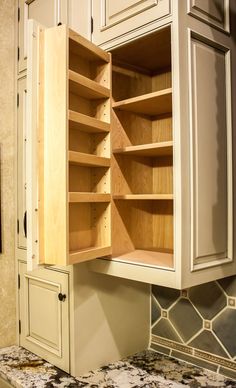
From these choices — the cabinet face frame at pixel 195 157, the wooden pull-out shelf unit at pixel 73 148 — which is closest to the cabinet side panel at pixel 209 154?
the cabinet face frame at pixel 195 157

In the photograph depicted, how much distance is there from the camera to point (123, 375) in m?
1.59

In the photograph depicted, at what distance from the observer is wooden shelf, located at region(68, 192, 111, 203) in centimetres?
126

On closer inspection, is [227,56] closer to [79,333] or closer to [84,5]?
[84,5]

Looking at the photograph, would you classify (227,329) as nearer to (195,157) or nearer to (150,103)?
(195,157)

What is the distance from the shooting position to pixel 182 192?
122 centimetres

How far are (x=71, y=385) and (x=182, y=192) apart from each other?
0.96 m

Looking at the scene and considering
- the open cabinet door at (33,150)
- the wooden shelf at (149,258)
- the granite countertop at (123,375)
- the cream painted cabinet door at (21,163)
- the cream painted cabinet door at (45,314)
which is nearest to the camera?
the open cabinet door at (33,150)

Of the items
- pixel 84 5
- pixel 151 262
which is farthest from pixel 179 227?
pixel 84 5

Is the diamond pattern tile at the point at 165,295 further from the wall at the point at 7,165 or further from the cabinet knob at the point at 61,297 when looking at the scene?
the wall at the point at 7,165

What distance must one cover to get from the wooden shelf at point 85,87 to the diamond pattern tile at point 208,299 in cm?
97

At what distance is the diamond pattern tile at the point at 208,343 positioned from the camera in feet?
5.20

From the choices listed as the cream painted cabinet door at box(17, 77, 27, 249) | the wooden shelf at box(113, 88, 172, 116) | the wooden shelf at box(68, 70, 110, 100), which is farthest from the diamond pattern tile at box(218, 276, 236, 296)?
the cream painted cabinet door at box(17, 77, 27, 249)

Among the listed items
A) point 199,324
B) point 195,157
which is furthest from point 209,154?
point 199,324

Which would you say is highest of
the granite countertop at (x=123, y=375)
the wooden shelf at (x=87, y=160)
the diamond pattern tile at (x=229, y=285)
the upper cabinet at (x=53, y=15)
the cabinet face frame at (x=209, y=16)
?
the upper cabinet at (x=53, y=15)
